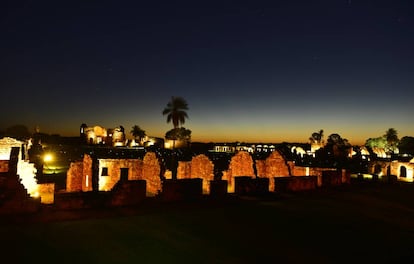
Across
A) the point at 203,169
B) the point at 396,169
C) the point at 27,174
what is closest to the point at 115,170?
the point at 203,169

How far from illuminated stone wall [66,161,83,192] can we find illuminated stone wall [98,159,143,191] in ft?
5.15

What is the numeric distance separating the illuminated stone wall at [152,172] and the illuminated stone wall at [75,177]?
4.52 metres

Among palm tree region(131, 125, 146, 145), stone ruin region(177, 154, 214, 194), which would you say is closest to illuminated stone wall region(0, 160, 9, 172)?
stone ruin region(177, 154, 214, 194)

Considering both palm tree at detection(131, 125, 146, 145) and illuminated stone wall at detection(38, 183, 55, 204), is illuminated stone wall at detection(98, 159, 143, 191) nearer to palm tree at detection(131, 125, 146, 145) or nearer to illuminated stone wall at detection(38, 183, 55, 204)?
illuminated stone wall at detection(38, 183, 55, 204)

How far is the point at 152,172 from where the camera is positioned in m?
24.0

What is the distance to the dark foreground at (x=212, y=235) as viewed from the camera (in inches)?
290

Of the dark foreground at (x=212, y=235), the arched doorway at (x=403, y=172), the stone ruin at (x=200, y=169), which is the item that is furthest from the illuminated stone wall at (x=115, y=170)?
the arched doorway at (x=403, y=172)

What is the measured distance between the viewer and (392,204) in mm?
15656

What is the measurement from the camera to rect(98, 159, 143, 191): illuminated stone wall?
2542 cm

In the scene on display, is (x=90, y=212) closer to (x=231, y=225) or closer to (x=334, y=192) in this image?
(x=231, y=225)

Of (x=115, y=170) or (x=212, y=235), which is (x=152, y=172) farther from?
(x=212, y=235)

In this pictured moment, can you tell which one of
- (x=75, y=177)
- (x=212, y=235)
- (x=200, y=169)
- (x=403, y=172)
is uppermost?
(x=200, y=169)

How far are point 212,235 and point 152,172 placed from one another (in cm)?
1545

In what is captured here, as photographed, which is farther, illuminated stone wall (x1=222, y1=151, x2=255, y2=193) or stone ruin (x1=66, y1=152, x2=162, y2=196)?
stone ruin (x1=66, y1=152, x2=162, y2=196)
